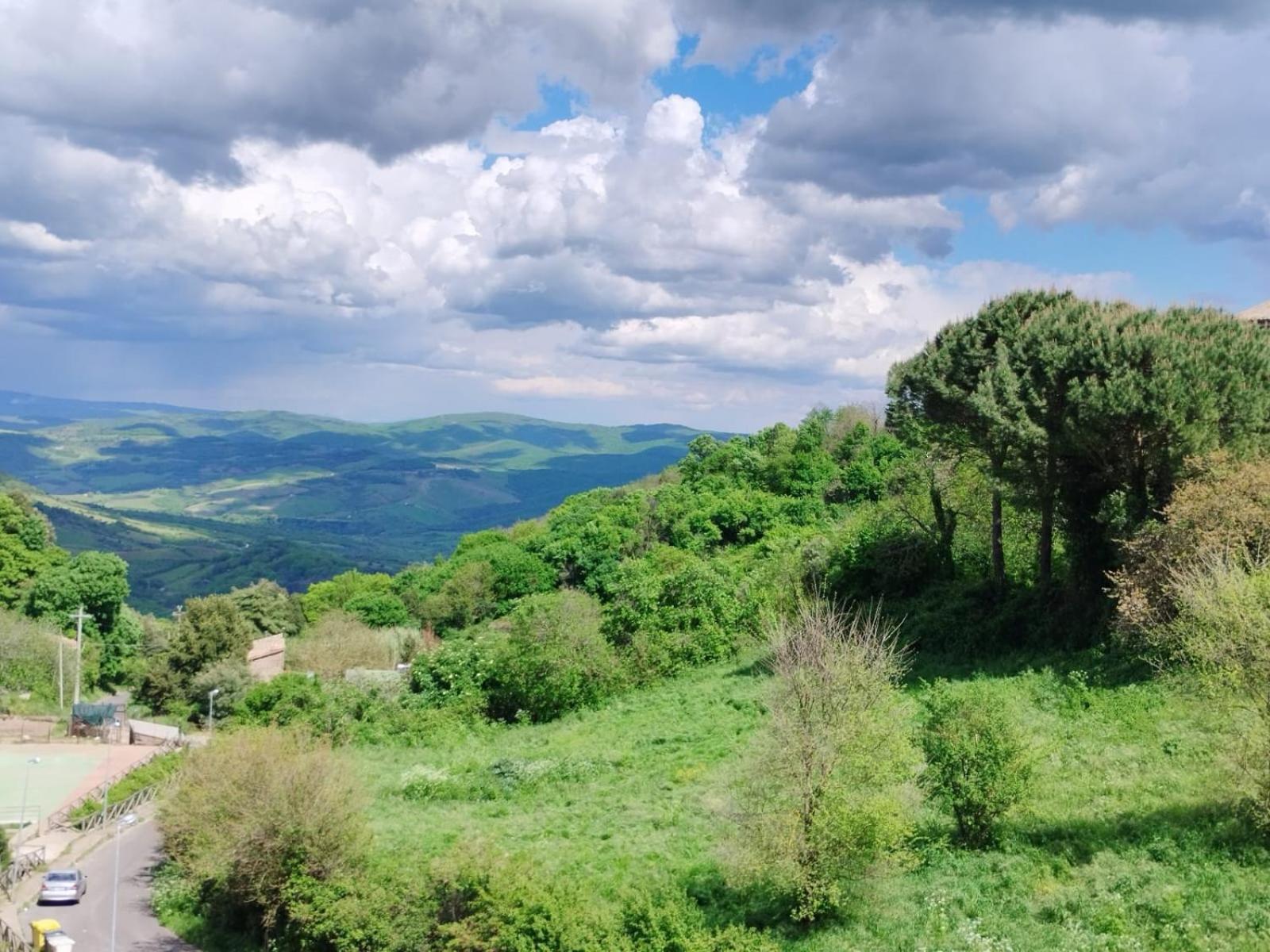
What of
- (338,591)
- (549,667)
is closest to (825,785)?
(549,667)

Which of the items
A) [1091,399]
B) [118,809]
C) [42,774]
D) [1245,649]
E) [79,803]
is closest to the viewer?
[1245,649]

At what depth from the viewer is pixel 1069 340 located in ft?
88.6

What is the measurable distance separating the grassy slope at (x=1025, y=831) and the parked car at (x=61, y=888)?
853 cm

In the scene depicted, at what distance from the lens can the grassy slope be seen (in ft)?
49.9

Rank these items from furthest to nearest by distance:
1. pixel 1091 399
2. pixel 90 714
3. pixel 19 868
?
1. pixel 90 714
2. pixel 19 868
3. pixel 1091 399

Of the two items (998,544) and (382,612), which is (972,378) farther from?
(382,612)

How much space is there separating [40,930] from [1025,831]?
23.3 m

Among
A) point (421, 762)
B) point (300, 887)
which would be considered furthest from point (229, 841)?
point (421, 762)

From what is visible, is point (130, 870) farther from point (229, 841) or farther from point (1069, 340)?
point (1069, 340)

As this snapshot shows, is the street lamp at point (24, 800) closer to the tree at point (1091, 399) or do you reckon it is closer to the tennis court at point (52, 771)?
the tennis court at point (52, 771)

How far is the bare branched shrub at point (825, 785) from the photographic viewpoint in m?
17.2

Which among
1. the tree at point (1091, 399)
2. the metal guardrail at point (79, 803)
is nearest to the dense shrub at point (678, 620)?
the tree at point (1091, 399)

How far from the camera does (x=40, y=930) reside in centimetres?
2508

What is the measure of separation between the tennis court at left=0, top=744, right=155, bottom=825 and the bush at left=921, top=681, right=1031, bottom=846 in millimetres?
34406
